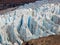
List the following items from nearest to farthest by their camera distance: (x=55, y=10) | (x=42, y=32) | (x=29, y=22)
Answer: (x=42, y=32), (x=29, y=22), (x=55, y=10)

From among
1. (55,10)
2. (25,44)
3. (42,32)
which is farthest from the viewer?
(55,10)

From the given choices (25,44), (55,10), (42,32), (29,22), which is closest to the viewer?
(25,44)

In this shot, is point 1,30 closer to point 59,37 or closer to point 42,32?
point 42,32

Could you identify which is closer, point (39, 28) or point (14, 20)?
point (39, 28)

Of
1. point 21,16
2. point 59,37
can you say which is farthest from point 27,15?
point 59,37

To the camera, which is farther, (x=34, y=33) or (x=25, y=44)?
(x=34, y=33)

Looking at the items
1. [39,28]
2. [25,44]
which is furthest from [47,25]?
[25,44]

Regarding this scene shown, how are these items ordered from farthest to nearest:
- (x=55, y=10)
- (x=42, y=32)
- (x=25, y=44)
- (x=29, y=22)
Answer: (x=55, y=10) → (x=29, y=22) → (x=42, y=32) → (x=25, y=44)

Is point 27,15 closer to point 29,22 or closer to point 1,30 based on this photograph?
point 29,22
